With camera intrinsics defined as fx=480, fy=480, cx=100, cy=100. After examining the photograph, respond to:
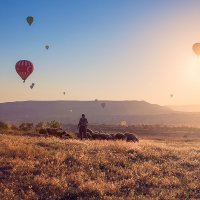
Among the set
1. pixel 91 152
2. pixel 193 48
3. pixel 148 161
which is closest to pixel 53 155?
pixel 91 152

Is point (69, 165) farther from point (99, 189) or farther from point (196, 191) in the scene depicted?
point (196, 191)

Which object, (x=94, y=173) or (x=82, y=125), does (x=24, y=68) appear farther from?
(x=94, y=173)

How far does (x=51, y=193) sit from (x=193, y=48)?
38686 millimetres

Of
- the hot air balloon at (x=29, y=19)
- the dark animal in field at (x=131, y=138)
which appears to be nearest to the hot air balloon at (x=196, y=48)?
the dark animal in field at (x=131, y=138)

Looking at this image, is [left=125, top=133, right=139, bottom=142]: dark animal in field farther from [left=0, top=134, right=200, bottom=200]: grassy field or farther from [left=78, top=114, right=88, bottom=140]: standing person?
[left=0, top=134, right=200, bottom=200]: grassy field

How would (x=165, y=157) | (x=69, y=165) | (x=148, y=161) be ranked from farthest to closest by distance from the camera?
(x=165, y=157) → (x=148, y=161) → (x=69, y=165)

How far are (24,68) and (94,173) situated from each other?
114ft

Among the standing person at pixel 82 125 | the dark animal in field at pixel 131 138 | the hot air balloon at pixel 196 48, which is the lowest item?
the dark animal in field at pixel 131 138

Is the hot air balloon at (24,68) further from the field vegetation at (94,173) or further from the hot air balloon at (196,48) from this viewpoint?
→ the field vegetation at (94,173)

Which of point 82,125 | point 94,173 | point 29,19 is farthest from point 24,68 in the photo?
point 94,173

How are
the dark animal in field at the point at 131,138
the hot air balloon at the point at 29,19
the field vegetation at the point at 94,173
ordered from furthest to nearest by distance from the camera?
1. the hot air balloon at the point at 29,19
2. the dark animal in field at the point at 131,138
3. the field vegetation at the point at 94,173

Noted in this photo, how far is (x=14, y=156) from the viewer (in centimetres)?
1897

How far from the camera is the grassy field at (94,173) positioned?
14312mm

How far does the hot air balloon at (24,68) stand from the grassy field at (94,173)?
2773cm
